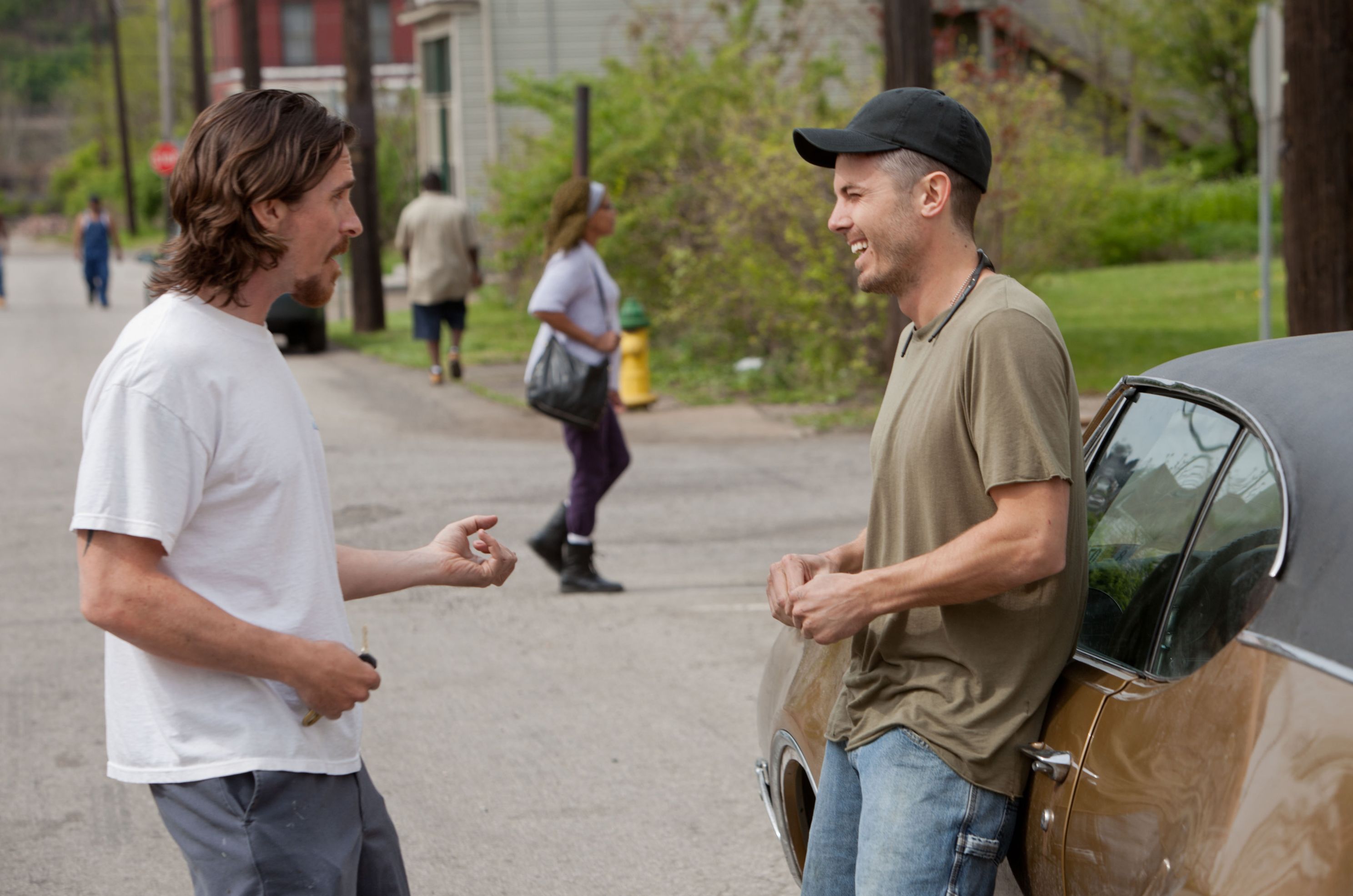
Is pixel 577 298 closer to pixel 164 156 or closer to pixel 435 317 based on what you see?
pixel 435 317

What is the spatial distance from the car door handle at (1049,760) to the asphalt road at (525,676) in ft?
6.06

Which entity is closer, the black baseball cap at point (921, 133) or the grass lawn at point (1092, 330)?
the black baseball cap at point (921, 133)

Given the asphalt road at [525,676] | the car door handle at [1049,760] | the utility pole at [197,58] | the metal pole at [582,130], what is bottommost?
the asphalt road at [525,676]

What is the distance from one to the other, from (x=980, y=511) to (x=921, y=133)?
0.68 metres

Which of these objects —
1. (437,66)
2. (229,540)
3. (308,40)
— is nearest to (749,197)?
(229,540)

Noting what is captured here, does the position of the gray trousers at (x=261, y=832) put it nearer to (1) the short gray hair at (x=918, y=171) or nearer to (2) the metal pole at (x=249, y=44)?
(1) the short gray hair at (x=918, y=171)

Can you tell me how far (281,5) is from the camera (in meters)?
54.9

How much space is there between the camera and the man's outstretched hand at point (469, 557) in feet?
9.18

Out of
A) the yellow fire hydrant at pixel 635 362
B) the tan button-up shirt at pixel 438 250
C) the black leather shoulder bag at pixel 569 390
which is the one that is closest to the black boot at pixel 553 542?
the black leather shoulder bag at pixel 569 390

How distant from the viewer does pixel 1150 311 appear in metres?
18.8

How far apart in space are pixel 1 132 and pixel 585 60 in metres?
93.0

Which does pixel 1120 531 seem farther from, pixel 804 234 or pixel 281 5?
pixel 281 5

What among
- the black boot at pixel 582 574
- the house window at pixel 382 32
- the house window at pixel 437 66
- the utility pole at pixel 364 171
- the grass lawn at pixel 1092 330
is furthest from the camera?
the house window at pixel 382 32

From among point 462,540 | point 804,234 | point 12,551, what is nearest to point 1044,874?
point 462,540
